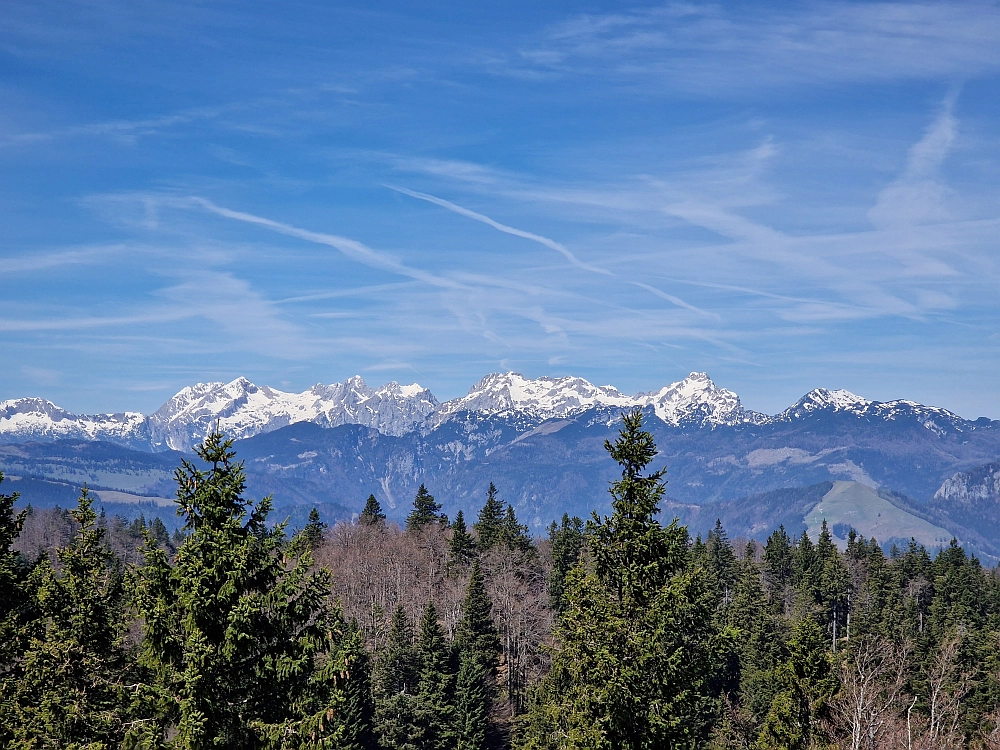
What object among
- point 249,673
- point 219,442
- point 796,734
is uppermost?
point 219,442

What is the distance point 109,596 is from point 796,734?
31022mm

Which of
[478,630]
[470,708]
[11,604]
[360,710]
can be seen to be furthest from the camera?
[478,630]

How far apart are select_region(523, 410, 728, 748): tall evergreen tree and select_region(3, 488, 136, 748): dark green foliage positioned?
10485 millimetres

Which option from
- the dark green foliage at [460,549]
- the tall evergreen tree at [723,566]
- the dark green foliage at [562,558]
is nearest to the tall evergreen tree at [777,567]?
the tall evergreen tree at [723,566]

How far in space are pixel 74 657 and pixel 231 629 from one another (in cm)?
723

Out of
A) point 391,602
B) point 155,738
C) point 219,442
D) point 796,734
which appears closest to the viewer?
point 155,738

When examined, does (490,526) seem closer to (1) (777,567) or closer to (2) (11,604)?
(1) (777,567)

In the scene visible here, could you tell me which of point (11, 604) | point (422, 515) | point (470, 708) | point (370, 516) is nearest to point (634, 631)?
point (11, 604)

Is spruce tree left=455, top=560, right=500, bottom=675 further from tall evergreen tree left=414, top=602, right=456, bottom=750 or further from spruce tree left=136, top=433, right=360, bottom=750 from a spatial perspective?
spruce tree left=136, top=433, right=360, bottom=750

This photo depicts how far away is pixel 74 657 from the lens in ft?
68.9

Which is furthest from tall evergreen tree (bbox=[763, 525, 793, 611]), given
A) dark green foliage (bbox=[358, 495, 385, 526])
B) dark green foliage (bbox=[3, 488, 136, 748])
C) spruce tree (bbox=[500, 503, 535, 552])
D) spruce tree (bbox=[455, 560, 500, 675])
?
dark green foliage (bbox=[3, 488, 136, 748])

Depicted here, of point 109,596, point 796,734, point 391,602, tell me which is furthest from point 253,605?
point 391,602

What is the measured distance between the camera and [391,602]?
9969 cm

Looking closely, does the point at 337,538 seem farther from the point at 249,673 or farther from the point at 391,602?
the point at 249,673
